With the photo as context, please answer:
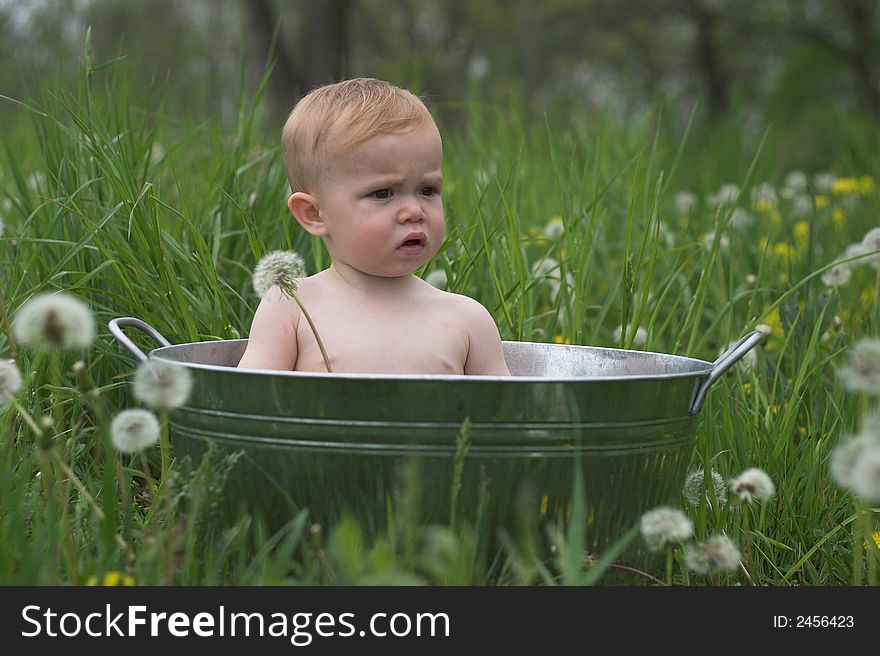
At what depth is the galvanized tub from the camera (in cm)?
163

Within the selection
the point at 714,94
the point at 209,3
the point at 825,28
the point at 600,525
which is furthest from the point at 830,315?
the point at 209,3

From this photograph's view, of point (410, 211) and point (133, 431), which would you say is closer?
point (133, 431)

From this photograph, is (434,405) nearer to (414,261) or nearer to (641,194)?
(414,261)

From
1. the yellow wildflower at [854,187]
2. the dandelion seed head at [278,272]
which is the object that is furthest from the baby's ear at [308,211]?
the yellow wildflower at [854,187]

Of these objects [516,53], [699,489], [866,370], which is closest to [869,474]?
[866,370]

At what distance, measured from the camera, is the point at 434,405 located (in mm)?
1624

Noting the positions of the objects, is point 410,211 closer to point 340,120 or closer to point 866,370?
point 340,120

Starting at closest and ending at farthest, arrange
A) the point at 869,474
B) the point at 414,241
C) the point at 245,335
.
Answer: the point at 869,474 → the point at 414,241 → the point at 245,335

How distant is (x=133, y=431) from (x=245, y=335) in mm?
1110

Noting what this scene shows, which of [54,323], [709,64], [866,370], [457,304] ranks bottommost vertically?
[866,370]

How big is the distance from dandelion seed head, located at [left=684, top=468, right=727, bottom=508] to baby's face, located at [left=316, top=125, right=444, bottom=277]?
0.68 metres

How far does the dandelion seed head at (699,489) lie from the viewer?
2043 mm

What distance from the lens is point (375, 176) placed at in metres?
2.11

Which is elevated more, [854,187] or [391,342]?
[854,187]
